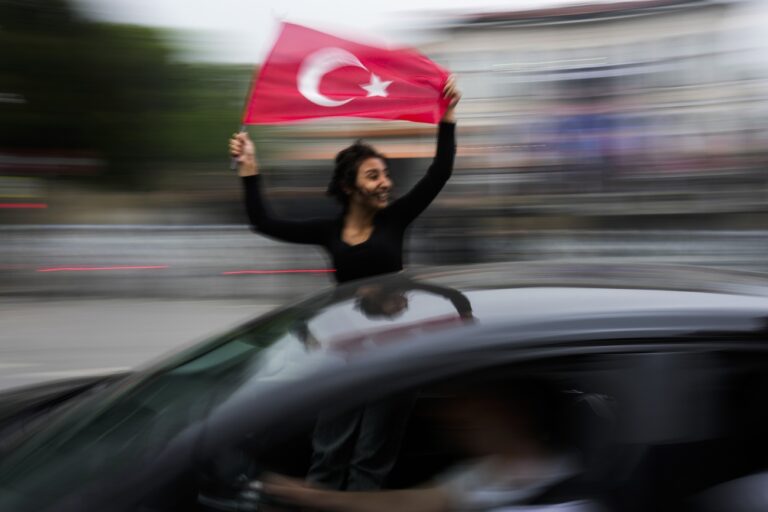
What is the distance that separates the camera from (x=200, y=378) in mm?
2131

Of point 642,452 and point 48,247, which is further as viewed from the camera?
point 48,247

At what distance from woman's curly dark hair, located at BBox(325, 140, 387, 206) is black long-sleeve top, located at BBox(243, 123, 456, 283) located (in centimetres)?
12

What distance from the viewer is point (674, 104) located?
1501 cm

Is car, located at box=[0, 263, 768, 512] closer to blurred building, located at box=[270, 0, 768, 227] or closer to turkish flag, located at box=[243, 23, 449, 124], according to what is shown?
turkish flag, located at box=[243, 23, 449, 124]

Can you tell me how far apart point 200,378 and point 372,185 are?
4.28 ft

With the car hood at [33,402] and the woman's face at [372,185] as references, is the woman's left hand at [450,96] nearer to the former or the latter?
the woman's face at [372,185]

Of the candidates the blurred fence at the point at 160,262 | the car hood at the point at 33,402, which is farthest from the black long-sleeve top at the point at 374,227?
the blurred fence at the point at 160,262

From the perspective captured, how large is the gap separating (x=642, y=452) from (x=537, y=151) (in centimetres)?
1243

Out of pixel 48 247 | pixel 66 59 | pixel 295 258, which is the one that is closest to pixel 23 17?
pixel 66 59

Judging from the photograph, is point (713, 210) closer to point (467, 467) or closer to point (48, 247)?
point (48, 247)

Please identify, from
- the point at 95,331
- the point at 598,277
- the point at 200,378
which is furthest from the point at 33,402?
the point at 95,331

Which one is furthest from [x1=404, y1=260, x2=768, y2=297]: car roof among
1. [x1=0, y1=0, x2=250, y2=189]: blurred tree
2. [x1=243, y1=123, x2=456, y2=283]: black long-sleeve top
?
[x1=0, y1=0, x2=250, y2=189]: blurred tree

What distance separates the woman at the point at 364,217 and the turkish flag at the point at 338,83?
199mm

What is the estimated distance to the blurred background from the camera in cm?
976
